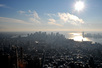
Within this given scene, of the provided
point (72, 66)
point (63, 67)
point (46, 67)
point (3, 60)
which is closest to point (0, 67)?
point (3, 60)

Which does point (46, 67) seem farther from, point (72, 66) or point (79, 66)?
point (79, 66)

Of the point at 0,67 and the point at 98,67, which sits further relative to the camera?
the point at 98,67

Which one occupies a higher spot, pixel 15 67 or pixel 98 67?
pixel 15 67

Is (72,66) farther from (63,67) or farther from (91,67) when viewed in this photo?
(91,67)

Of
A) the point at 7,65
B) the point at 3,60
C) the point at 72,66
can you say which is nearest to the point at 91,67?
the point at 72,66

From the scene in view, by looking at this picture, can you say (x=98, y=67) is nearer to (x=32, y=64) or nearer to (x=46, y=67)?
(x=46, y=67)

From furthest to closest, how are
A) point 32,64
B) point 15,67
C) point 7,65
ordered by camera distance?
point 32,64
point 7,65
point 15,67

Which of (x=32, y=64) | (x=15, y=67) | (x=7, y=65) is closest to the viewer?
(x=15, y=67)

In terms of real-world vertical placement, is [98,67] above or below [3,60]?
below

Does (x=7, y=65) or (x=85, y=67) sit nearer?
(x=7, y=65)
